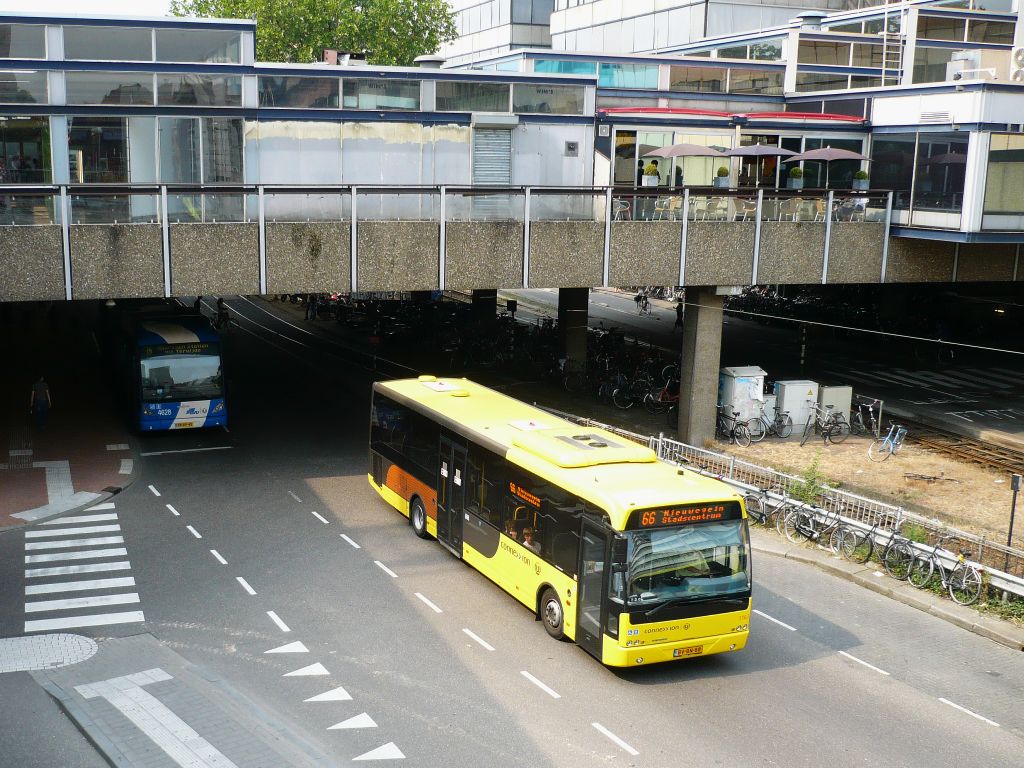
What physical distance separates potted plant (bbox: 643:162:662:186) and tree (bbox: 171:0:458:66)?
124 feet

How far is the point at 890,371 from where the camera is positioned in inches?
1565

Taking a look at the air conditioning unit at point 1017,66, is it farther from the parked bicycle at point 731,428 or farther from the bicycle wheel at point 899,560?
the bicycle wheel at point 899,560

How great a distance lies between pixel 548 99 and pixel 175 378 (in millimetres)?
12302

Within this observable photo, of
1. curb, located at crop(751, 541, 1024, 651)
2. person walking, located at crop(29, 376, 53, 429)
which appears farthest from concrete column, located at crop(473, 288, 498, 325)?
curb, located at crop(751, 541, 1024, 651)

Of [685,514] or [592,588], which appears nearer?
[685,514]

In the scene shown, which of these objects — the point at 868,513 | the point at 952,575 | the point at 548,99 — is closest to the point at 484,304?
the point at 548,99

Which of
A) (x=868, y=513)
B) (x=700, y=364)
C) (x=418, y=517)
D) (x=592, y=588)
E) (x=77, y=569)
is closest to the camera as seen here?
(x=592, y=588)

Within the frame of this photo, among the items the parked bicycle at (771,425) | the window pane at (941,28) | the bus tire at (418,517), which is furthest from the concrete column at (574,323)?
the bus tire at (418,517)

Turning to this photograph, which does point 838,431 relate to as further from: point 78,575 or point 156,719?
point 156,719

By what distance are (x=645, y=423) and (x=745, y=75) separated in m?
17.0

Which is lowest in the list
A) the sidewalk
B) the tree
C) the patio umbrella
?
the sidewalk

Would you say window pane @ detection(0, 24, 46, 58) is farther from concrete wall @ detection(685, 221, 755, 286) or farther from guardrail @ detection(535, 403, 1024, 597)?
concrete wall @ detection(685, 221, 755, 286)

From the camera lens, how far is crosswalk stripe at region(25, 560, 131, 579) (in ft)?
60.3

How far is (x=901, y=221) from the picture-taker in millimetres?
28766
